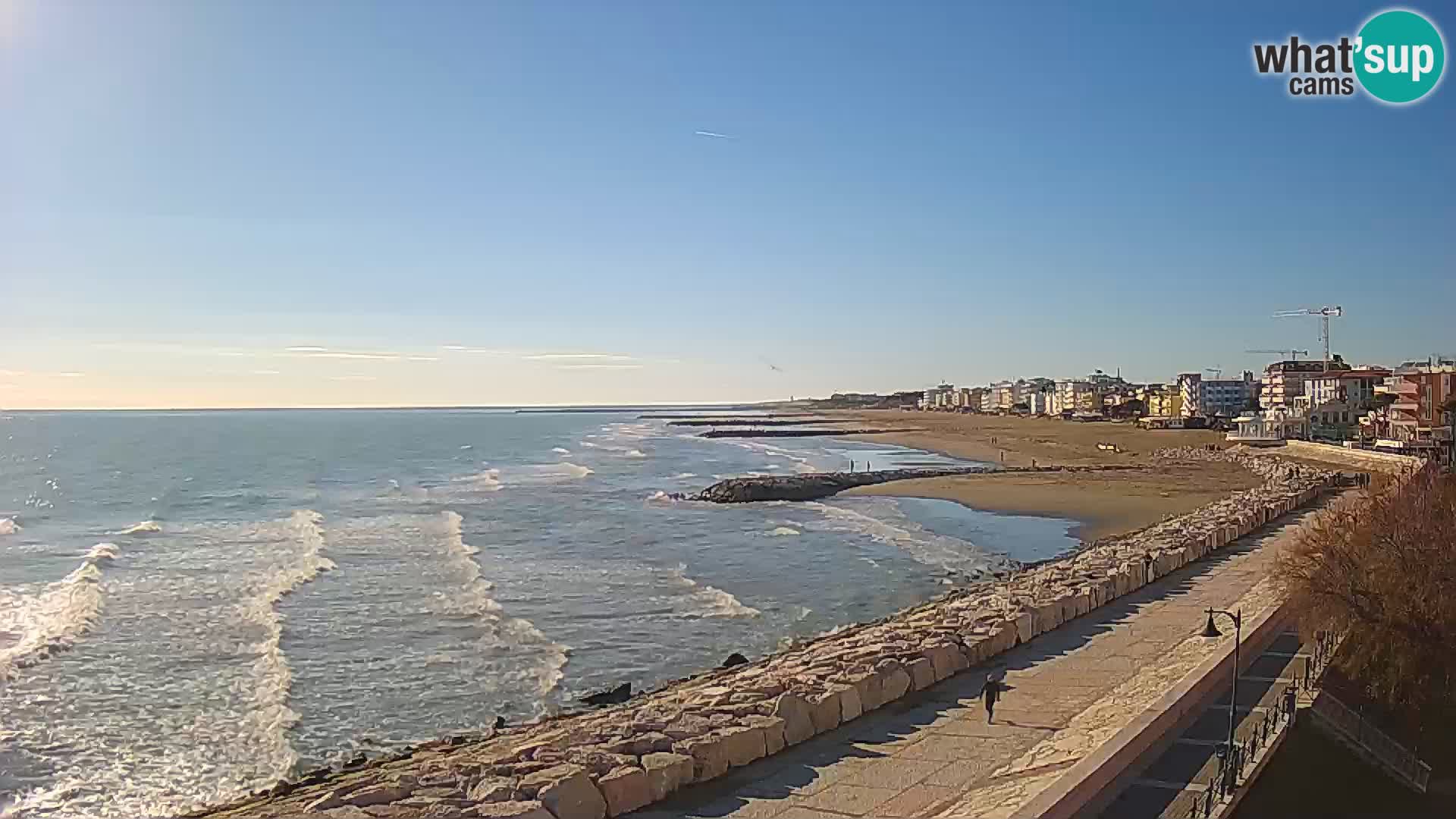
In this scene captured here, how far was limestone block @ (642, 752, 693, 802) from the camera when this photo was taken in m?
11.6

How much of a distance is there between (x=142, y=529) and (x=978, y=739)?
39.3 m

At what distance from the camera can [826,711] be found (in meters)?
14.0

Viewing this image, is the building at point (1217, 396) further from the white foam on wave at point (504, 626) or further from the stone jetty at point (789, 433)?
the white foam on wave at point (504, 626)

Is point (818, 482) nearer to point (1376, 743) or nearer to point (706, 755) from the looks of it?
point (1376, 743)

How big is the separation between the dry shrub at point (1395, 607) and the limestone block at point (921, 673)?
5.77m

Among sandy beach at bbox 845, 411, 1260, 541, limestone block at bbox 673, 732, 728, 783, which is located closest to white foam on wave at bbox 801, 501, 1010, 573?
sandy beach at bbox 845, 411, 1260, 541

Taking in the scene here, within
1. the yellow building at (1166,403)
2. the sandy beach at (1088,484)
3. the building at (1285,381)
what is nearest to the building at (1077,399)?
the yellow building at (1166,403)

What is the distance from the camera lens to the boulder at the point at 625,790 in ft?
36.6

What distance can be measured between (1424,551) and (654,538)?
24.7 metres

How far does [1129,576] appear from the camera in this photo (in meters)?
23.5

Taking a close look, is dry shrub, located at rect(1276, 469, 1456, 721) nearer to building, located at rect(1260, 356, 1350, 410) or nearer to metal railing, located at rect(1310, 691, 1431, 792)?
metal railing, located at rect(1310, 691, 1431, 792)

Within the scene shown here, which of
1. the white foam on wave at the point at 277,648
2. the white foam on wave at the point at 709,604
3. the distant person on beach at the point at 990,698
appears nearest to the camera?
the distant person on beach at the point at 990,698

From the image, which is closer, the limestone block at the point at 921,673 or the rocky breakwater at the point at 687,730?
the rocky breakwater at the point at 687,730

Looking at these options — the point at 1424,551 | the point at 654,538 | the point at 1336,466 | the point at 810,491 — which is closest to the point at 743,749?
the point at 1424,551
